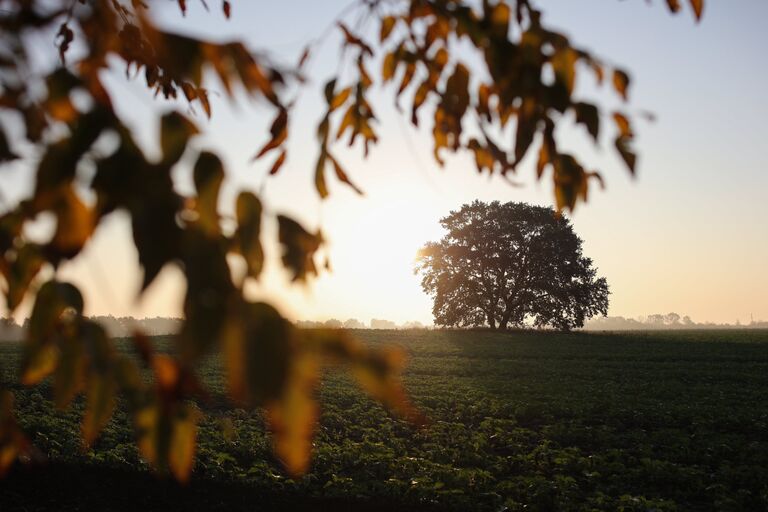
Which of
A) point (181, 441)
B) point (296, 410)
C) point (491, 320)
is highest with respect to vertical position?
point (296, 410)

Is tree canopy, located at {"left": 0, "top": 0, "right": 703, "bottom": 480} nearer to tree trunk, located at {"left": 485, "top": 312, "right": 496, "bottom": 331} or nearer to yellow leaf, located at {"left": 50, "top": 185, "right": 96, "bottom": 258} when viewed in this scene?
yellow leaf, located at {"left": 50, "top": 185, "right": 96, "bottom": 258}

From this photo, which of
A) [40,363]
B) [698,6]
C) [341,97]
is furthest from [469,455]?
[40,363]

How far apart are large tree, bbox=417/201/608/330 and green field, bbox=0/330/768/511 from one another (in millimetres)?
28877

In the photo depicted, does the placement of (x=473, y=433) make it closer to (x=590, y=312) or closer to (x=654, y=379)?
(x=654, y=379)

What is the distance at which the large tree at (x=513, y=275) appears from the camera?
51469 mm

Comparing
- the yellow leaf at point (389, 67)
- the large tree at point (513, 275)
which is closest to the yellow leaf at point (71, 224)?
the yellow leaf at point (389, 67)

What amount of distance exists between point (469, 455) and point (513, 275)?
41.9 metres

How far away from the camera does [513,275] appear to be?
2077 inches

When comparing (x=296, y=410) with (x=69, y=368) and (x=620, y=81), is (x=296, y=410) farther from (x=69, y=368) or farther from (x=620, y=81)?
(x=620, y=81)

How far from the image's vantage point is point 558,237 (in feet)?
173

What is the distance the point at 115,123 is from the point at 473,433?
13930 millimetres

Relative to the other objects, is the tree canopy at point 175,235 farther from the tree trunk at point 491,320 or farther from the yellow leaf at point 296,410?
the tree trunk at point 491,320

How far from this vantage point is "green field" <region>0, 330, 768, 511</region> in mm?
9445

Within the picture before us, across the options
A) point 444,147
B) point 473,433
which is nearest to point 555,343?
point 473,433
